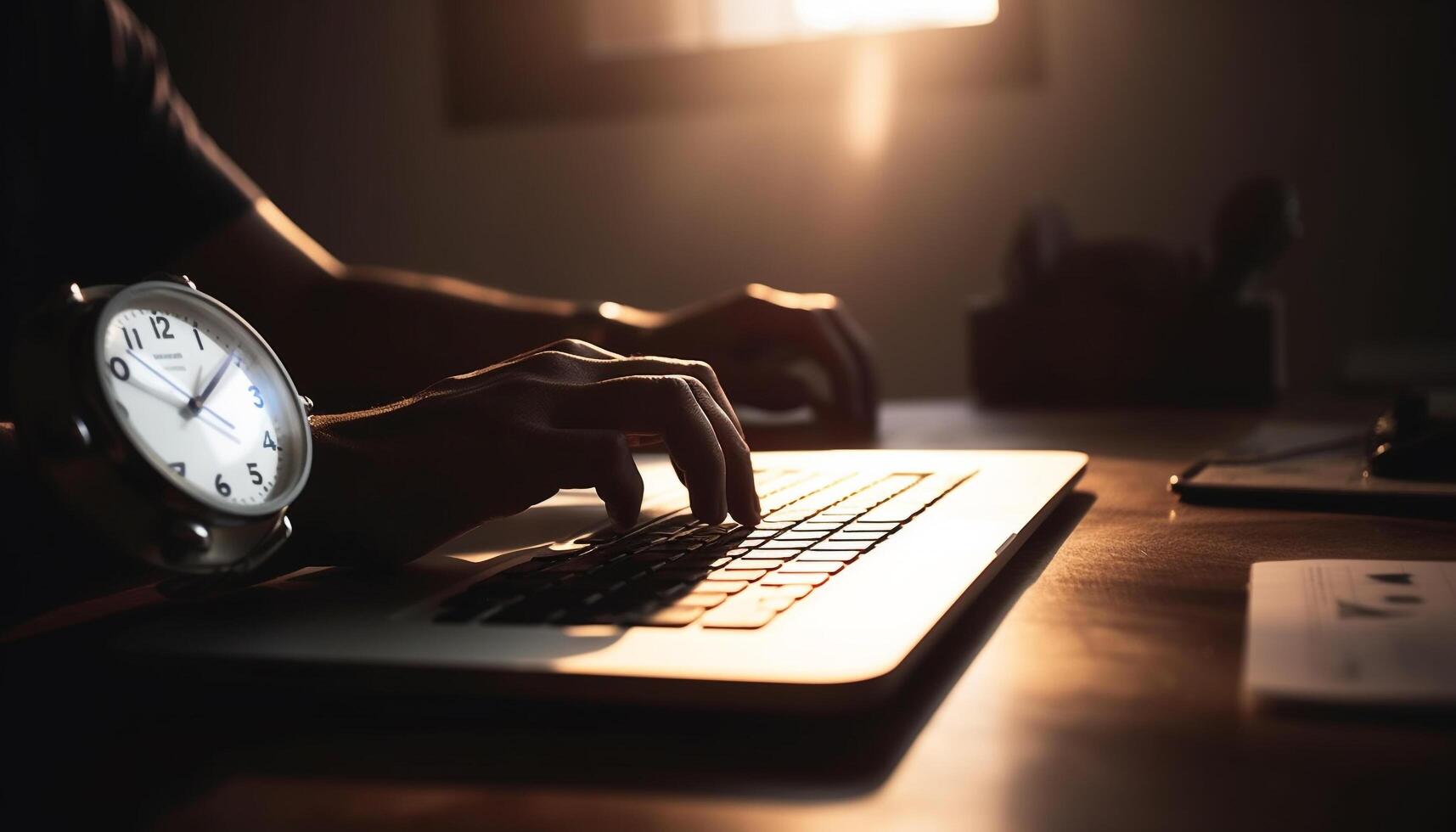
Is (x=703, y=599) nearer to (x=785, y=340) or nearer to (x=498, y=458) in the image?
(x=498, y=458)

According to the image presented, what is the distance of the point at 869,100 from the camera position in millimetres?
2068

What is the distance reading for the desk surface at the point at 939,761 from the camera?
0.28 m

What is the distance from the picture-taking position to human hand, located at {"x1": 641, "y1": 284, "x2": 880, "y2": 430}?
1207mm

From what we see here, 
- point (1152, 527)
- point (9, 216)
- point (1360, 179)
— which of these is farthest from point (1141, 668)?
point (1360, 179)

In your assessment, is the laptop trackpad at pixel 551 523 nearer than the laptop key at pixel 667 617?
No

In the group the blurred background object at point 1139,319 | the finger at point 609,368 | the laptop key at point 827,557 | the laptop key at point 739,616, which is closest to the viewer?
the laptop key at point 739,616

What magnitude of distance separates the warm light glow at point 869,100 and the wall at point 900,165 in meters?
0.02

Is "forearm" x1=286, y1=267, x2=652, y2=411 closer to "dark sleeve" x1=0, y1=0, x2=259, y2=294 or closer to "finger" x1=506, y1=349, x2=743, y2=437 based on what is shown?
"dark sleeve" x1=0, y1=0, x2=259, y2=294

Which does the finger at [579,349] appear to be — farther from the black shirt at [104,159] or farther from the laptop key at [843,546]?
the black shirt at [104,159]

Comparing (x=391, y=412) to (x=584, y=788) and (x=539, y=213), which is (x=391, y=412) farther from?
(x=539, y=213)

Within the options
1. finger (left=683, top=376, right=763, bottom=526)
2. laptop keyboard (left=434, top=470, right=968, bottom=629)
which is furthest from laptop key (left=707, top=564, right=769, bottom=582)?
finger (left=683, top=376, right=763, bottom=526)

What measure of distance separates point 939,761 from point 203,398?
33 cm

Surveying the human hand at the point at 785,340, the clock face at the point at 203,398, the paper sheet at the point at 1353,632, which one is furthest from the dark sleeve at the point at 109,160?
the paper sheet at the point at 1353,632

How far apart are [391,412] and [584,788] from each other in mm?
311
